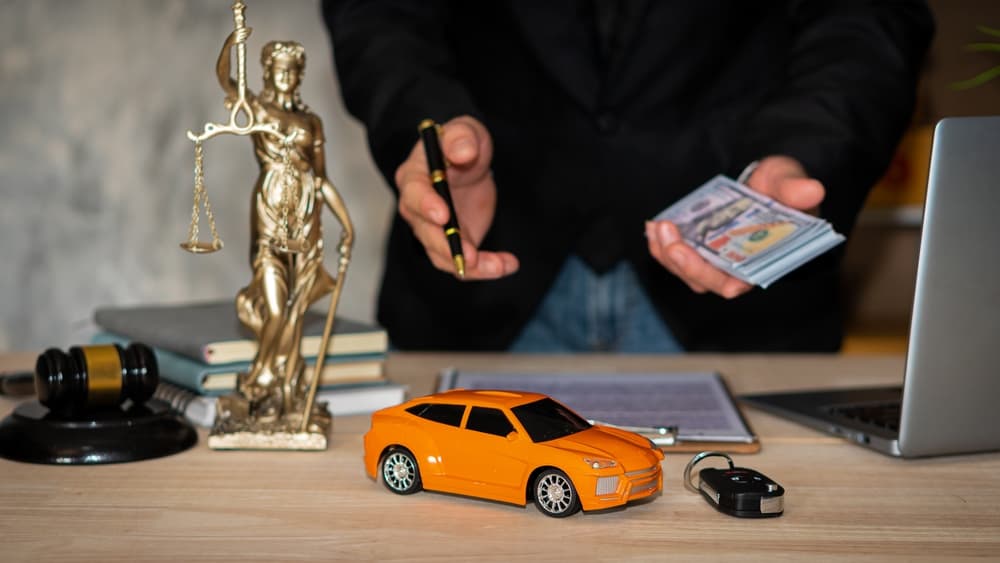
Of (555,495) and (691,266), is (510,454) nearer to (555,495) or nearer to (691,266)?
(555,495)

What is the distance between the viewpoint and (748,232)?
117cm

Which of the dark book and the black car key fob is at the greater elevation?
the dark book

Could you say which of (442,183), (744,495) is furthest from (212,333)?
(744,495)

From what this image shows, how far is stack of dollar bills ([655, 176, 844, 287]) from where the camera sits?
109cm

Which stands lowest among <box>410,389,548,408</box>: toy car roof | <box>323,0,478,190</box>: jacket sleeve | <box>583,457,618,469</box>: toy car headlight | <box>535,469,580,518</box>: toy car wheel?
<box>535,469,580,518</box>: toy car wheel

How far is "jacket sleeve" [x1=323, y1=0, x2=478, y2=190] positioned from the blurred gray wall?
1.40 meters

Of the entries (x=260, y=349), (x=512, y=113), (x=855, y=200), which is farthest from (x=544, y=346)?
(x=260, y=349)

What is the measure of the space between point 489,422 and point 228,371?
0.45 m

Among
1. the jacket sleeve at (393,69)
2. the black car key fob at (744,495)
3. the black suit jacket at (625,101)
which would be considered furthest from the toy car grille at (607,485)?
the black suit jacket at (625,101)

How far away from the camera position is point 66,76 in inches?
121

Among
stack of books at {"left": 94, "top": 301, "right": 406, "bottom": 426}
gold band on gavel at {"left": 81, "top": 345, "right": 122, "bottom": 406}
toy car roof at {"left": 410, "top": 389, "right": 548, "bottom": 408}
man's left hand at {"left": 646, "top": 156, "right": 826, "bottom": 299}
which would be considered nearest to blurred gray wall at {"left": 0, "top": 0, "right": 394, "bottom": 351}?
stack of books at {"left": 94, "top": 301, "right": 406, "bottom": 426}

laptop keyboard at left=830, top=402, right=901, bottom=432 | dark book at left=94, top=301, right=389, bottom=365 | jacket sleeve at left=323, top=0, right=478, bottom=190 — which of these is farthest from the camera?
jacket sleeve at left=323, top=0, right=478, bottom=190

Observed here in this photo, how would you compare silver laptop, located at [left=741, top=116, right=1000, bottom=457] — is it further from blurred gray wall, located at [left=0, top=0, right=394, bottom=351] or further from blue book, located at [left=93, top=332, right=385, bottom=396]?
blurred gray wall, located at [left=0, top=0, right=394, bottom=351]

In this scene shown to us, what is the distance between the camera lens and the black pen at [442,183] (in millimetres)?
1026
